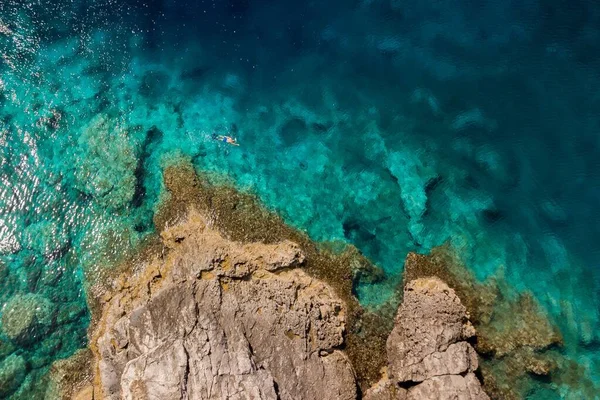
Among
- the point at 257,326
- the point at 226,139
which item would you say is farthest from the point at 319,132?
the point at 257,326

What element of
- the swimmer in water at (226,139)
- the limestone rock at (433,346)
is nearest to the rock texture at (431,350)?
the limestone rock at (433,346)

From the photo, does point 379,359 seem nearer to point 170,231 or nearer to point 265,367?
point 265,367

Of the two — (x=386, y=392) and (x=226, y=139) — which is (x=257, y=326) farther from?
(x=226, y=139)

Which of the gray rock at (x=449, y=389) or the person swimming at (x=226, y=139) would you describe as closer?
the gray rock at (x=449, y=389)

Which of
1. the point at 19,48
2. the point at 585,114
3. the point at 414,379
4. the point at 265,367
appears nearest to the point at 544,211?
the point at 585,114

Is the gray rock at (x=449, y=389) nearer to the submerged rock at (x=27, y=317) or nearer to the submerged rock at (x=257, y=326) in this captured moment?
the submerged rock at (x=257, y=326)

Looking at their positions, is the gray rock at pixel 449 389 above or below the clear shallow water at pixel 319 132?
below
